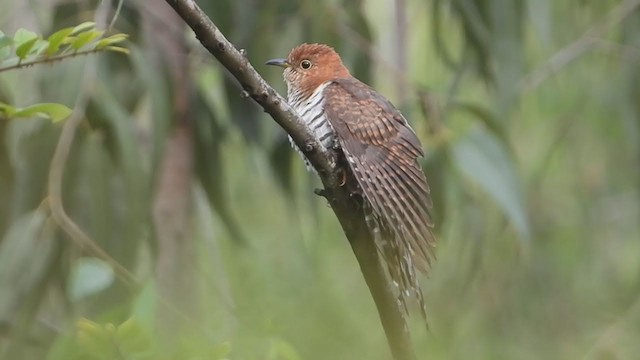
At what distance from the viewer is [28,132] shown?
12.3 ft

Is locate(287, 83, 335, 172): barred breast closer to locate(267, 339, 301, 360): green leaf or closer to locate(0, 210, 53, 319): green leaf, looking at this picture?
locate(0, 210, 53, 319): green leaf

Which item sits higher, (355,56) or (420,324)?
(355,56)

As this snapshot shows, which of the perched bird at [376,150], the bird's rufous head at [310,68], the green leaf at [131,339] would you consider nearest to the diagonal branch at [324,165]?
the perched bird at [376,150]

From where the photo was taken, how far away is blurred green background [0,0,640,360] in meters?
3.72

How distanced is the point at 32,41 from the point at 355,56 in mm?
2346

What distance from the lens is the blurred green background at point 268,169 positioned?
3.72 m

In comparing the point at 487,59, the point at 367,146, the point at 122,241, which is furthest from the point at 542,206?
the point at 367,146

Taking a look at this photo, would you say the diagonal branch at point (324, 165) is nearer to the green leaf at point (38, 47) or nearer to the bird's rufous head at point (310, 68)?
the green leaf at point (38, 47)

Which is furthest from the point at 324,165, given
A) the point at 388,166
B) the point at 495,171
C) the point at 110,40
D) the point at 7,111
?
the point at 495,171

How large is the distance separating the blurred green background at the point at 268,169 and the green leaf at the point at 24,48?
54cm

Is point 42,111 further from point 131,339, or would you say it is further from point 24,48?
point 131,339

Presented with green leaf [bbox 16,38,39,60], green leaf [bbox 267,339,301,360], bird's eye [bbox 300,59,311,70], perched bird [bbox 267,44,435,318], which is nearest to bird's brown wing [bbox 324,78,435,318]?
perched bird [bbox 267,44,435,318]

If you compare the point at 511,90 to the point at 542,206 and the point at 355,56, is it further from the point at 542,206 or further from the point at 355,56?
the point at 542,206

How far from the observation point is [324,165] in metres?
2.10
